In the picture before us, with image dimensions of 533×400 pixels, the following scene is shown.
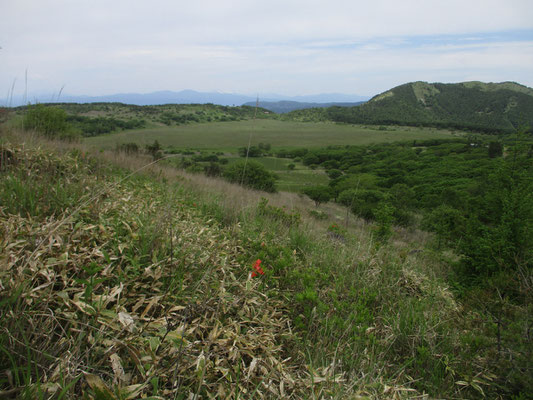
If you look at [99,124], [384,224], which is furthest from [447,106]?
[384,224]

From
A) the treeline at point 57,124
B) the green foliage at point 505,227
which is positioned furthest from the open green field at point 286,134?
the green foliage at point 505,227

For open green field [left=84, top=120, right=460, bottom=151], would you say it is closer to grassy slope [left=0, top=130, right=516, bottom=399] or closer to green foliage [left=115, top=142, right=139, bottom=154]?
green foliage [left=115, top=142, right=139, bottom=154]

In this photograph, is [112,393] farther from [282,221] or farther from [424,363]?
[282,221]

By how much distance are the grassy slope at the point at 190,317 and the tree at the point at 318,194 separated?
3416cm

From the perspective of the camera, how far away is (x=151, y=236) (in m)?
2.71

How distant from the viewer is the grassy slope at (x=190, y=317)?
63.4 inches

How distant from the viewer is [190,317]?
2.16 meters

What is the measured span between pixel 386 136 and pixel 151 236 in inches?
4310

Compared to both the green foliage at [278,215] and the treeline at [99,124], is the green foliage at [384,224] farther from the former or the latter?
the treeline at [99,124]

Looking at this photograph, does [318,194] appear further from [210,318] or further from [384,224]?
[210,318]

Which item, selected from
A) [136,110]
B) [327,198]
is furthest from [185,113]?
[327,198]

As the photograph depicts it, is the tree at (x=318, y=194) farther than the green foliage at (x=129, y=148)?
Yes

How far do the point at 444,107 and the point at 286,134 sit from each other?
98.4 meters

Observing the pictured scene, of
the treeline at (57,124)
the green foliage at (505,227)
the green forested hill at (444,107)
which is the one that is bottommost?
the green foliage at (505,227)
